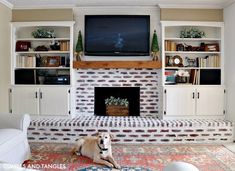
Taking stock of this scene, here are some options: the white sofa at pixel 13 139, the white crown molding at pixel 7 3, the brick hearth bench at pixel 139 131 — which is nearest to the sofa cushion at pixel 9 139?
the white sofa at pixel 13 139

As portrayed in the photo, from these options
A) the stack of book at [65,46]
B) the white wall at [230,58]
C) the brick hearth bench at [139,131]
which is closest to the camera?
the brick hearth bench at [139,131]

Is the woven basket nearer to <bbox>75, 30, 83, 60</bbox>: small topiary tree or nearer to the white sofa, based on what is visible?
<bbox>75, 30, 83, 60</bbox>: small topiary tree

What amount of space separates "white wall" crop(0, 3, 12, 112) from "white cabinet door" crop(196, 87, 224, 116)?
3630 mm

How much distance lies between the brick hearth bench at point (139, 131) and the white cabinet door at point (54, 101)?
16.2 inches

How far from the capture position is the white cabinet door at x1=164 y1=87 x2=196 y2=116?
16.3 ft

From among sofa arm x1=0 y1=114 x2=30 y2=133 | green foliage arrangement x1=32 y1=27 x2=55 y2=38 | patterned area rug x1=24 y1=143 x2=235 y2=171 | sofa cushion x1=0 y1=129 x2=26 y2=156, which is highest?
green foliage arrangement x1=32 y1=27 x2=55 y2=38

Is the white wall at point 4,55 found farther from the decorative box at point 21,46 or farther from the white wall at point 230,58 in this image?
the white wall at point 230,58

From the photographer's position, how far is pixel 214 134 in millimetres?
4625

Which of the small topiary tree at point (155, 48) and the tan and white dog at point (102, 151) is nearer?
the tan and white dog at point (102, 151)

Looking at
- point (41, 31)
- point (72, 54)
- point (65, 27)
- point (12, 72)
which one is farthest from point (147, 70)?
point (12, 72)

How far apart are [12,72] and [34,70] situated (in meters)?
0.41

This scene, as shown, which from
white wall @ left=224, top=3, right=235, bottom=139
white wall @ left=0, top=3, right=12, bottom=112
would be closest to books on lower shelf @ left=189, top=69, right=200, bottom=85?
white wall @ left=224, top=3, right=235, bottom=139

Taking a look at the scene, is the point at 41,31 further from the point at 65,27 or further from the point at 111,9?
the point at 111,9

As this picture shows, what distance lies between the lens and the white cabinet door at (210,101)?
4.99m
